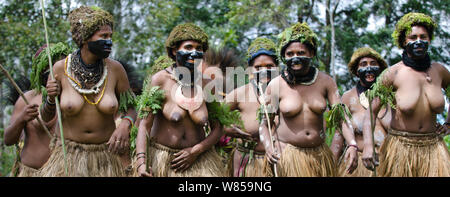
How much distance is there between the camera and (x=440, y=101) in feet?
16.0

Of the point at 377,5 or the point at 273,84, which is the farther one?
the point at 377,5

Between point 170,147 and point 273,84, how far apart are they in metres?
1.17

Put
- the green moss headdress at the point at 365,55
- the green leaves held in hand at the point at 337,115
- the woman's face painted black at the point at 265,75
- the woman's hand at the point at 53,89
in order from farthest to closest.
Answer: the green moss headdress at the point at 365,55 → the woman's face painted black at the point at 265,75 → the green leaves held in hand at the point at 337,115 → the woman's hand at the point at 53,89

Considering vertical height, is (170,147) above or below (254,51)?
below

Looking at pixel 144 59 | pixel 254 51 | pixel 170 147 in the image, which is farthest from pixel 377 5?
pixel 170 147

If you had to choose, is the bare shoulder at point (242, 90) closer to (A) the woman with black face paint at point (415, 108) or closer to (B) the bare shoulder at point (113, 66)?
(A) the woman with black face paint at point (415, 108)

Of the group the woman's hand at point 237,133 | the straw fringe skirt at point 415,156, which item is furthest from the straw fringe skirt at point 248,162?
the straw fringe skirt at point 415,156

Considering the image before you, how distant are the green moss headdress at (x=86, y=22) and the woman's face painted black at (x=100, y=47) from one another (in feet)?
0.26

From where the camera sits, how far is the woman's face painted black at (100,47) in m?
4.41

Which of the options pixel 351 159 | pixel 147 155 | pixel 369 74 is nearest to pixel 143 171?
pixel 147 155

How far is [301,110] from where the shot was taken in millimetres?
4898

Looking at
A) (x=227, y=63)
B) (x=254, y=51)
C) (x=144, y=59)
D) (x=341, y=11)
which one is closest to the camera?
(x=254, y=51)

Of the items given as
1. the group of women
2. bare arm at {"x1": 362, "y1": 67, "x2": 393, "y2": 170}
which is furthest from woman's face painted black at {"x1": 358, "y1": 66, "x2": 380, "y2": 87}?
bare arm at {"x1": 362, "y1": 67, "x2": 393, "y2": 170}
